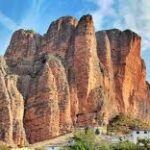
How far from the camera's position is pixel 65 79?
92812 millimetres

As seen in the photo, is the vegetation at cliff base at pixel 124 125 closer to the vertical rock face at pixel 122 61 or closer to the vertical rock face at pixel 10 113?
the vertical rock face at pixel 122 61

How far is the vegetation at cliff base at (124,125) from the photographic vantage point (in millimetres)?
93844

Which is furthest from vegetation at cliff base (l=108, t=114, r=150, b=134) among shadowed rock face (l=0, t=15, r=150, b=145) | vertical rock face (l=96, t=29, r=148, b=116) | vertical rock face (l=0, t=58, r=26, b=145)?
vertical rock face (l=0, t=58, r=26, b=145)

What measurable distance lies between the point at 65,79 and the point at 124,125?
10.4 meters

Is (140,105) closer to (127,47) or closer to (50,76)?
(127,47)

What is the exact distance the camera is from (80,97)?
94062 millimetres

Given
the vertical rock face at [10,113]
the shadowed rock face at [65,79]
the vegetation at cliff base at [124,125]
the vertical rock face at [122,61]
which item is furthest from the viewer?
the vertical rock face at [122,61]

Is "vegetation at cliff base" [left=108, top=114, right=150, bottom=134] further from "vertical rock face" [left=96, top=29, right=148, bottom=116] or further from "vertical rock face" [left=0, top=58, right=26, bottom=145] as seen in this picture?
"vertical rock face" [left=0, top=58, right=26, bottom=145]

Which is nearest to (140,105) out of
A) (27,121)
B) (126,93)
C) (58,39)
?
(126,93)

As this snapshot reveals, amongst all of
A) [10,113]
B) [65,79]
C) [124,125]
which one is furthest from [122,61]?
[10,113]

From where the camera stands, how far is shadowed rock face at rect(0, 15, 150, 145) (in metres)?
88.7

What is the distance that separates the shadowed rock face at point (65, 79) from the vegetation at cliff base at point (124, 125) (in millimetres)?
1228

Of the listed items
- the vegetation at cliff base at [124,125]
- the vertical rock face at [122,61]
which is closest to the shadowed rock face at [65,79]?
the vertical rock face at [122,61]

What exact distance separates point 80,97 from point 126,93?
15.4 m
